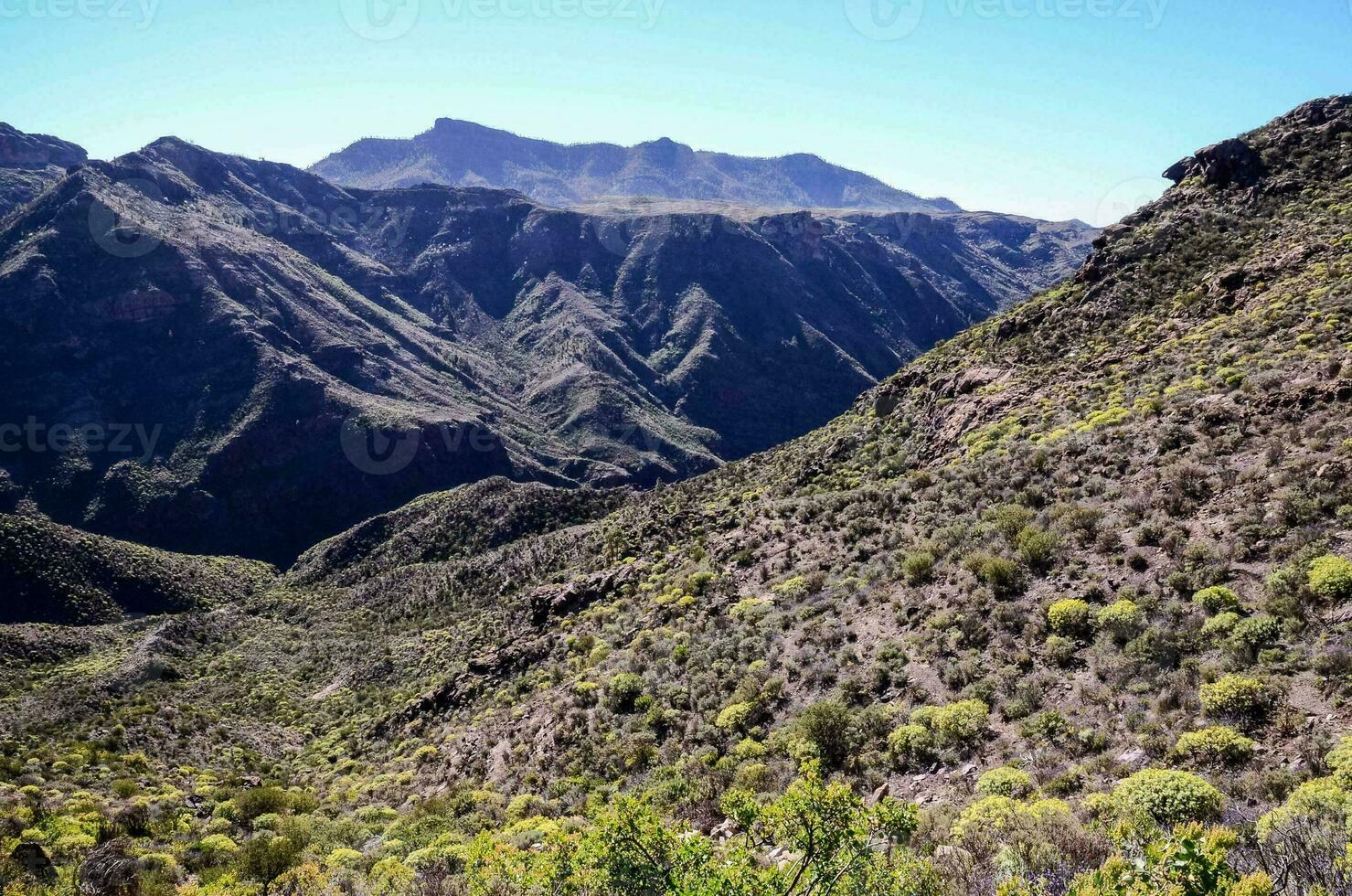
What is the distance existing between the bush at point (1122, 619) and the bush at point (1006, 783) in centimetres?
388

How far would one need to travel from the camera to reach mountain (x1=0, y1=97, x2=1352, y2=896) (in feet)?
24.6

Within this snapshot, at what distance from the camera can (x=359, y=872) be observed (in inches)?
464

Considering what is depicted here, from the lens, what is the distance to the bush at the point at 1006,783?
9242 mm

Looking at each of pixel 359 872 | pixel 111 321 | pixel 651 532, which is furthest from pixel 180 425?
pixel 359 872

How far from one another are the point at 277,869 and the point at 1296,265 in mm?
35945

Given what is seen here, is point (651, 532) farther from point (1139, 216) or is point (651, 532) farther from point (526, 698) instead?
point (1139, 216)

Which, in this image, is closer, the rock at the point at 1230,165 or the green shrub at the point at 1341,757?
the green shrub at the point at 1341,757

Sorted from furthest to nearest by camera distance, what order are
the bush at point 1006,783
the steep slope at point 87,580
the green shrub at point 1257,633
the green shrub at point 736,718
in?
the steep slope at point 87,580
the green shrub at point 736,718
the green shrub at point 1257,633
the bush at point 1006,783

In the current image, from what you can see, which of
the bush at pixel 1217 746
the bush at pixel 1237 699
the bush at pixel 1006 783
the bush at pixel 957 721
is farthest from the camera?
the bush at pixel 957 721

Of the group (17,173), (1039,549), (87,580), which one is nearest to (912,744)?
(1039,549)

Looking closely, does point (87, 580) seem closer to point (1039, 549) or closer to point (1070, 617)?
point (1039, 549)

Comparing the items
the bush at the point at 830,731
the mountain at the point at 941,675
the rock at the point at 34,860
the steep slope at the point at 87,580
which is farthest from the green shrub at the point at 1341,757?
the steep slope at the point at 87,580

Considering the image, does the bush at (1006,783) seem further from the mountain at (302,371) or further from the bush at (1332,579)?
the mountain at (302,371)

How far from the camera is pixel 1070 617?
12.9 meters
